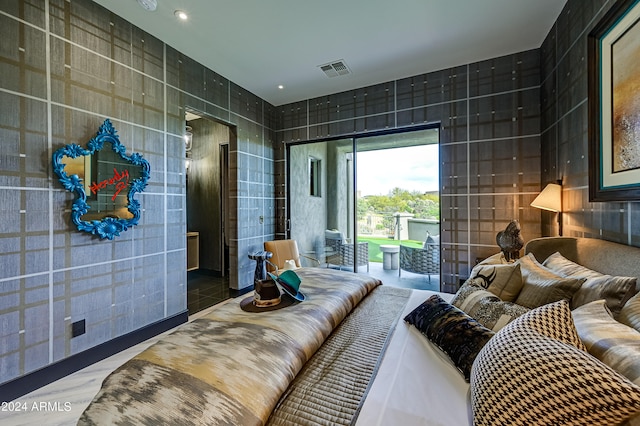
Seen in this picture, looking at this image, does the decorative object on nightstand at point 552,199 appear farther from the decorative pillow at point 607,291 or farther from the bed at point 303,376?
the decorative pillow at point 607,291

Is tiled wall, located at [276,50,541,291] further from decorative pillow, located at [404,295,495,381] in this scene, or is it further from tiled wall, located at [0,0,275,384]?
tiled wall, located at [0,0,275,384]

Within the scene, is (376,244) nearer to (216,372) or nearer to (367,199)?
(367,199)

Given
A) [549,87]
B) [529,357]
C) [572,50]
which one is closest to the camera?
[529,357]

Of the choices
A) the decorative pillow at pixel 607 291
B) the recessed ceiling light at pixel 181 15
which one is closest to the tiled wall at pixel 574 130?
the decorative pillow at pixel 607 291

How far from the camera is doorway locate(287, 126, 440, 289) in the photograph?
3738mm

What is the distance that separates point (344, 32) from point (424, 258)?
9.79 feet

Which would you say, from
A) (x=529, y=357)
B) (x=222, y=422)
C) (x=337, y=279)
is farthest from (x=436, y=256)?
(x=222, y=422)

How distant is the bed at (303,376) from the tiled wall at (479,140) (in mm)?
1729

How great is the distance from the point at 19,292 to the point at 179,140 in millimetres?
1912

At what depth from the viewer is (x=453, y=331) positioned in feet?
3.82

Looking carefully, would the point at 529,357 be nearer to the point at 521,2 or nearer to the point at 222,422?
the point at 222,422

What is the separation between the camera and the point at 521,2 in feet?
7.43

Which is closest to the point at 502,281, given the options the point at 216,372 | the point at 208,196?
the point at 216,372

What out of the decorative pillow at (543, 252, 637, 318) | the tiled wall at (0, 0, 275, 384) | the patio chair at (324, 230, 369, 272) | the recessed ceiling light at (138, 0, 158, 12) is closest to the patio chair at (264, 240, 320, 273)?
the patio chair at (324, 230, 369, 272)
